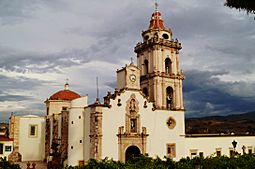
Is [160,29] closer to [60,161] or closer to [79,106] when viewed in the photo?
[79,106]

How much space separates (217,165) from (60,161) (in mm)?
16374

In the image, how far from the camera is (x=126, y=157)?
3084cm

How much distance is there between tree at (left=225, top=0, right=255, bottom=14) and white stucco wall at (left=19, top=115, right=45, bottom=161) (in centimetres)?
2986

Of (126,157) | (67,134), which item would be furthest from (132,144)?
(67,134)

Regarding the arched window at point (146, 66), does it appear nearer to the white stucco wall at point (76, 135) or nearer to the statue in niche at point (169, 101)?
the statue in niche at point (169, 101)

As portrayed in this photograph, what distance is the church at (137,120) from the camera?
2933cm

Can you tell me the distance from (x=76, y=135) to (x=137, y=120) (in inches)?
251

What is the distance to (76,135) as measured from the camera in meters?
29.7

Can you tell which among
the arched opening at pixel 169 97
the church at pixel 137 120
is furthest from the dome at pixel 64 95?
the arched opening at pixel 169 97

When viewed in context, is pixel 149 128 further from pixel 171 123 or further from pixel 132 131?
pixel 171 123

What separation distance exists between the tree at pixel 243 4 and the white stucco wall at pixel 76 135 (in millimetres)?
20840

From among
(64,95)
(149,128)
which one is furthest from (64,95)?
(149,128)

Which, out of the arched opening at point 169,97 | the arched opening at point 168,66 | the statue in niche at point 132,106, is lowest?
the statue in niche at point 132,106

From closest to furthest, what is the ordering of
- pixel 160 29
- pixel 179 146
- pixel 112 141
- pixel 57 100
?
pixel 112 141 → pixel 179 146 → pixel 160 29 → pixel 57 100
